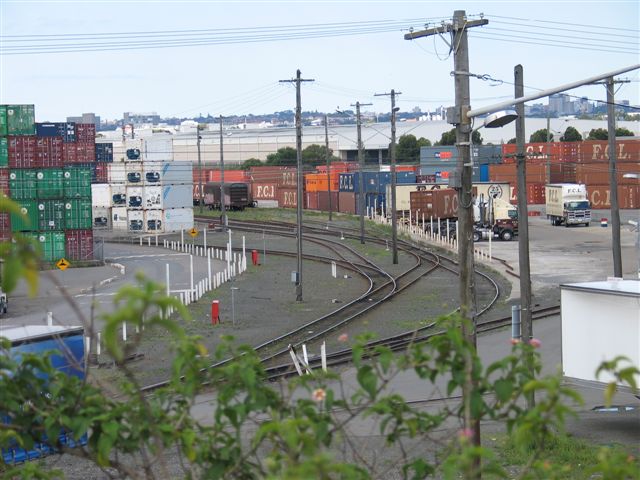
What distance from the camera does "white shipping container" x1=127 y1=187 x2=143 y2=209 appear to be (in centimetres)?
6134

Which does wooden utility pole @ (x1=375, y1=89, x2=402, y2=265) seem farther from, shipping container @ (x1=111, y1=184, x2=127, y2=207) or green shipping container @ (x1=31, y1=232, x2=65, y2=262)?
shipping container @ (x1=111, y1=184, x2=127, y2=207)

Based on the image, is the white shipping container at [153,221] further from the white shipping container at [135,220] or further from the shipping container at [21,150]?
the shipping container at [21,150]

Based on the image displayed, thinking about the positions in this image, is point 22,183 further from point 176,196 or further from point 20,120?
point 176,196

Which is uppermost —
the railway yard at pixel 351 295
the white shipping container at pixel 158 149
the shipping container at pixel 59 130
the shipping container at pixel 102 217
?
the shipping container at pixel 59 130

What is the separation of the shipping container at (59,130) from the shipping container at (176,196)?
710 centimetres

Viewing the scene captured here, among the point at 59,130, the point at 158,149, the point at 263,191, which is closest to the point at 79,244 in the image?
the point at 59,130

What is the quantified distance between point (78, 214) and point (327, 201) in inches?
1318

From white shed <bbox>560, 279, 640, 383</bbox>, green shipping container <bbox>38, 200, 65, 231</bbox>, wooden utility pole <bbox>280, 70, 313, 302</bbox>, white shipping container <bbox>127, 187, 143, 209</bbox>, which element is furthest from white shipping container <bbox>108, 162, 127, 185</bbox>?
white shed <bbox>560, 279, 640, 383</bbox>

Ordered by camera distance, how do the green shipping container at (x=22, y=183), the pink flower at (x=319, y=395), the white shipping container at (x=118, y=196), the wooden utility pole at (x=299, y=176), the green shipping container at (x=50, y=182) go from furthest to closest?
the white shipping container at (x=118, y=196), the green shipping container at (x=50, y=182), the green shipping container at (x=22, y=183), the wooden utility pole at (x=299, y=176), the pink flower at (x=319, y=395)

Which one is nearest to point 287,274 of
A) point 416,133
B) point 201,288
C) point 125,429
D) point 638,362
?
point 201,288

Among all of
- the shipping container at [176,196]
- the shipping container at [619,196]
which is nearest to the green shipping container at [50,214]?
the shipping container at [176,196]

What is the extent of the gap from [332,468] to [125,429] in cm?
144

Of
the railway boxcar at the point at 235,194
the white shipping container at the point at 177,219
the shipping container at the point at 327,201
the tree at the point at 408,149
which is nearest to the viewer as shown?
the white shipping container at the point at 177,219

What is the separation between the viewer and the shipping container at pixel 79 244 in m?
47.7
